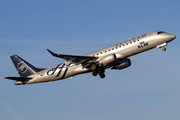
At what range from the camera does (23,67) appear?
5194cm

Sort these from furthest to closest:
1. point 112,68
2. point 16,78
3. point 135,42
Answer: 1. point 112,68
2. point 16,78
3. point 135,42

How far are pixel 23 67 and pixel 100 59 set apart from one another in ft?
53.1

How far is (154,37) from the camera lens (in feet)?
144

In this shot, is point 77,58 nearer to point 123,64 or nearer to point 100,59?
point 100,59

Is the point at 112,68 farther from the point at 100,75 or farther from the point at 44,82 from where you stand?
the point at 44,82

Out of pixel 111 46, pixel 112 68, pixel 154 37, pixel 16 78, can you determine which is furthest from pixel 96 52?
pixel 16 78

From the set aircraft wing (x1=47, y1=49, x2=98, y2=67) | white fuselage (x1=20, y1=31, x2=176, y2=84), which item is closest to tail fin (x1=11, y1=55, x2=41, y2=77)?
white fuselage (x1=20, y1=31, x2=176, y2=84)

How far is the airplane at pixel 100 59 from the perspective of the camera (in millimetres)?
43812

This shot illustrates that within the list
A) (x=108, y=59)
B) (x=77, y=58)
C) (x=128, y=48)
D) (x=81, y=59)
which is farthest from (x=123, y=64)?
(x=77, y=58)

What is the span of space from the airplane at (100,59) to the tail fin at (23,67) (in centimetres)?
165

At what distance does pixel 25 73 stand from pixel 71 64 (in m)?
10.1

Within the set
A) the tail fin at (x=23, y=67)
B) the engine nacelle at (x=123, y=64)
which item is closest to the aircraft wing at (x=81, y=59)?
the engine nacelle at (x=123, y=64)

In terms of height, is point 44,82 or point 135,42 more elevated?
point 135,42

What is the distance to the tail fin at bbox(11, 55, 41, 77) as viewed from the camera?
5080 centimetres
